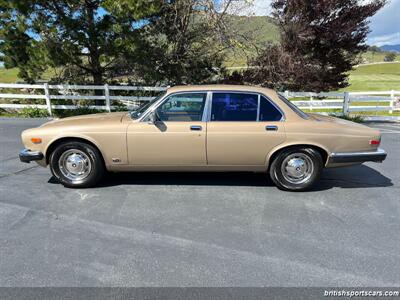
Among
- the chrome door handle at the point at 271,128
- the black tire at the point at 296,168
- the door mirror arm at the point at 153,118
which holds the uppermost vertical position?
the door mirror arm at the point at 153,118

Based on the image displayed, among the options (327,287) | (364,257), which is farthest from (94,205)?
(364,257)

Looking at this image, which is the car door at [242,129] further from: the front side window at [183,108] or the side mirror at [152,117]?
the side mirror at [152,117]

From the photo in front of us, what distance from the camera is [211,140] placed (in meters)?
4.17

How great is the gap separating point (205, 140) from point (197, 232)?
138 centimetres

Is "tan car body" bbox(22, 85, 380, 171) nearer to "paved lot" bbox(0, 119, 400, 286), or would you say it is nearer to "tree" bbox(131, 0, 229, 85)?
"paved lot" bbox(0, 119, 400, 286)

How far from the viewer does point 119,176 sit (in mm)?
4961

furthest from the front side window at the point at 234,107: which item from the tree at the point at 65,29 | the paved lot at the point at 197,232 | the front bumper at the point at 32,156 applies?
the tree at the point at 65,29

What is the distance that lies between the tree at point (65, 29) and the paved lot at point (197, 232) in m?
6.84

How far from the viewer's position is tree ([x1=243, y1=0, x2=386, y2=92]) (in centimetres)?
1177

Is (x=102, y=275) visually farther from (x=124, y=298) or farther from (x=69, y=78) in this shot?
(x=69, y=78)

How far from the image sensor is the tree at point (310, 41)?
11766mm

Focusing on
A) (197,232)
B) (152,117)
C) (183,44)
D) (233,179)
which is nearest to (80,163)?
(152,117)

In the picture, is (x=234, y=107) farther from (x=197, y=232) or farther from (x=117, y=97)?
(x=117, y=97)

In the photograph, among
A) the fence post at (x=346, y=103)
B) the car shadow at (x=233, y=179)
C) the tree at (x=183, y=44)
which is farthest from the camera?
the tree at (x=183, y=44)
